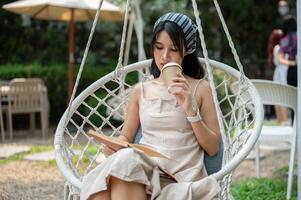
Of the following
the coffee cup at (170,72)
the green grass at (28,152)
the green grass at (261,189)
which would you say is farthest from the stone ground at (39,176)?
the coffee cup at (170,72)

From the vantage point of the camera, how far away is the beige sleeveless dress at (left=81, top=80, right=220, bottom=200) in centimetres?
203

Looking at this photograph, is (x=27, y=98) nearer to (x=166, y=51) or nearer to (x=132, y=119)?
(x=132, y=119)

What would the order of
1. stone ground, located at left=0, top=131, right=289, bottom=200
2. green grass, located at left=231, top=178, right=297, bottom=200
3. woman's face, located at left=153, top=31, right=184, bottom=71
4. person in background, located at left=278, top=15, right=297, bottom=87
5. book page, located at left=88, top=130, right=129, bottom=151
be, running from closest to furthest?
book page, located at left=88, top=130, right=129, bottom=151
woman's face, located at left=153, top=31, right=184, bottom=71
green grass, located at left=231, top=178, right=297, bottom=200
stone ground, located at left=0, top=131, right=289, bottom=200
person in background, located at left=278, top=15, right=297, bottom=87

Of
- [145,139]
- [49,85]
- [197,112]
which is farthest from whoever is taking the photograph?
[49,85]

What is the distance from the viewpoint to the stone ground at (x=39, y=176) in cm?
421

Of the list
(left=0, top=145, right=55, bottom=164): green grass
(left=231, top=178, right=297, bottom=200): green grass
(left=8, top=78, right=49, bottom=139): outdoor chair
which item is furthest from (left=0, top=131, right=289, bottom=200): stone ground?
(left=8, top=78, right=49, bottom=139): outdoor chair

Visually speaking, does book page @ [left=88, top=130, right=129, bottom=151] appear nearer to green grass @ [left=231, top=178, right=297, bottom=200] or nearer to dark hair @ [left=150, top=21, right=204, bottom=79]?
dark hair @ [left=150, top=21, right=204, bottom=79]

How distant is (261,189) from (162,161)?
198 centimetres

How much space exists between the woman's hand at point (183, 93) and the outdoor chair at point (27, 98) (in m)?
5.21

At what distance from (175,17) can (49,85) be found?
6534 mm

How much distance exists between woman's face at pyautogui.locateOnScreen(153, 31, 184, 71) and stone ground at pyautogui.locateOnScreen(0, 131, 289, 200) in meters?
2.04

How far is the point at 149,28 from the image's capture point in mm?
10852

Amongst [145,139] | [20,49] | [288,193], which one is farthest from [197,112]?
[20,49]

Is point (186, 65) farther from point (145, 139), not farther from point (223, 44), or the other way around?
point (223, 44)
